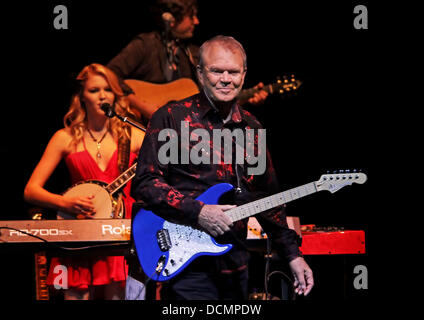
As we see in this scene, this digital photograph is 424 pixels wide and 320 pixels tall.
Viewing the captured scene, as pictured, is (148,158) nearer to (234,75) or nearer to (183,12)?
(234,75)

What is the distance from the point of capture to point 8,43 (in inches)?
188

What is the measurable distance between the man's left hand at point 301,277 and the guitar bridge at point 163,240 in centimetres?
64

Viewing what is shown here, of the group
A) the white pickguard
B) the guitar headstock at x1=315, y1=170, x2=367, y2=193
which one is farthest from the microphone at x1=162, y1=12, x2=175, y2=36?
the white pickguard

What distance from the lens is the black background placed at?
4.83m

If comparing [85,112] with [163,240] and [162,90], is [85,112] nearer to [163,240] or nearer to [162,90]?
[162,90]

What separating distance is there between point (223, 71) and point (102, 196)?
152 centimetres

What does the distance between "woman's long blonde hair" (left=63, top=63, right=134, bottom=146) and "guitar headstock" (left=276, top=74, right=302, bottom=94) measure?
4.95 feet

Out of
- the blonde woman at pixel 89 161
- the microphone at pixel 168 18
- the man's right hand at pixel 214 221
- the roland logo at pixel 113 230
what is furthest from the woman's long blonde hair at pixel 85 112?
the man's right hand at pixel 214 221

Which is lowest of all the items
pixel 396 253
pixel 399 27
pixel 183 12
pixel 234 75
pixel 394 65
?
pixel 396 253

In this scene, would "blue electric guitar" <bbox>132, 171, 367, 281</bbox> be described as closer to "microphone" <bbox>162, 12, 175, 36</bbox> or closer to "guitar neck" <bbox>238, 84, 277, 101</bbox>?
"guitar neck" <bbox>238, 84, 277, 101</bbox>

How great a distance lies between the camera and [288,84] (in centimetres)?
513

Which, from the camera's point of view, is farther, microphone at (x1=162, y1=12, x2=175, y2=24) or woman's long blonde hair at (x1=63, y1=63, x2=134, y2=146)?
microphone at (x1=162, y1=12, x2=175, y2=24)

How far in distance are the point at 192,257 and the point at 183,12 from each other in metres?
3.13
